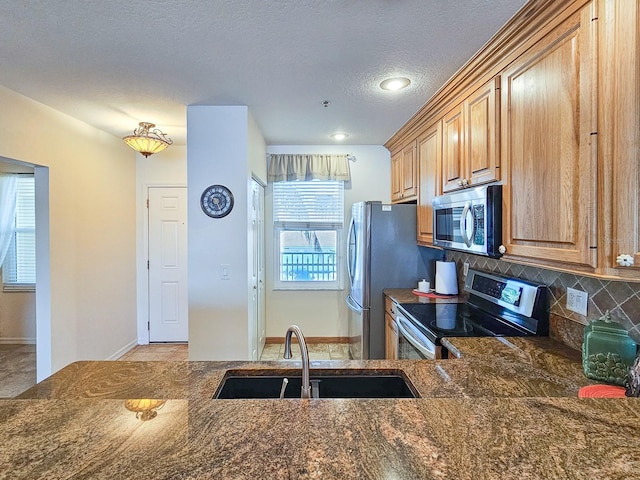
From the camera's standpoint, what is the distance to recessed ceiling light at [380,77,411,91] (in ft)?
7.66

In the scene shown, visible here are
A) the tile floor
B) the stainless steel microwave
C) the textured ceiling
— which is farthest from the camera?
the tile floor

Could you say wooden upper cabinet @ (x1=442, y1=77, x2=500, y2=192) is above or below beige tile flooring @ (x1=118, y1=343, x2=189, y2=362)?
above

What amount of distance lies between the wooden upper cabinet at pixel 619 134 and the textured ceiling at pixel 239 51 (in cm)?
54

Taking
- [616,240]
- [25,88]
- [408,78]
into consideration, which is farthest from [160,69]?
[616,240]

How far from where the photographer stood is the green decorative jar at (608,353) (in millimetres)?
1263

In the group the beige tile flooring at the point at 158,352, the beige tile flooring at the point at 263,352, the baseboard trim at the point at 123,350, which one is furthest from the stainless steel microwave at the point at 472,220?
the baseboard trim at the point at 123,350

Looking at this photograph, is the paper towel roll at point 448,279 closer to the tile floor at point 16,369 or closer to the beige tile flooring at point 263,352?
the beige tile flooring at point 263,352

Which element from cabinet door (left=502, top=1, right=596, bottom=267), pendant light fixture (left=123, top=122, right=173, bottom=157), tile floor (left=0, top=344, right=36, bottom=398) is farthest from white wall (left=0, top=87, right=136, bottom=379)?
cabinet door (left=502, top=1, right=596, bottom=267)

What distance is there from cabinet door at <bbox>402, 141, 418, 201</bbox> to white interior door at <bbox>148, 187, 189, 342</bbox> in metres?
2.64

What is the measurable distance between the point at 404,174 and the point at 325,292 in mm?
1694

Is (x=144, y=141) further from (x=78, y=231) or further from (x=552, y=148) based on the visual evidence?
(x=552, y=148)

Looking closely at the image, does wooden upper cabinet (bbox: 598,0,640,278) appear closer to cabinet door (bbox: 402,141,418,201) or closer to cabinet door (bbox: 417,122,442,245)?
cabinet door (bbox: 417,122,442,245)

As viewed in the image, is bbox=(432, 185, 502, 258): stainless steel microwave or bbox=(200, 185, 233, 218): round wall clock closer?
bbox=(432, 185, 502, 258): stainless steel microwave

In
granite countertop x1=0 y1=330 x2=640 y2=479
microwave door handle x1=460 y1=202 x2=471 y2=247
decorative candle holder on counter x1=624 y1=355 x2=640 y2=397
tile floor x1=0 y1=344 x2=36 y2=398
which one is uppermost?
microwave door handle x1=460 y1=202 x2=471 y2=247
